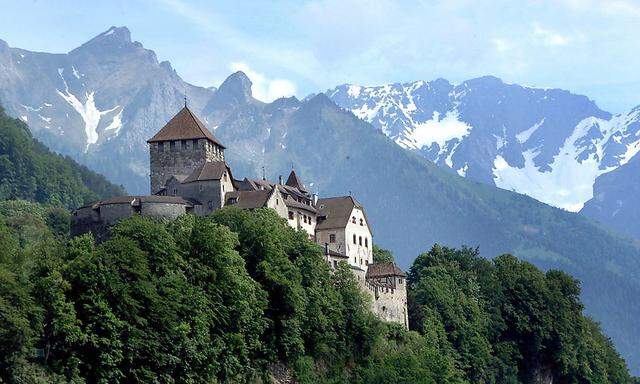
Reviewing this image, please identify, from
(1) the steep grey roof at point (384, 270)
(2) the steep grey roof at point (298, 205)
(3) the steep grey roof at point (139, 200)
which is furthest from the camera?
(1) the steep grey roof at point (384, 270)

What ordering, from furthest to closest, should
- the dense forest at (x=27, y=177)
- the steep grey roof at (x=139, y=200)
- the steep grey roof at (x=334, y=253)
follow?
the dense forest at (x=27, y=177), the steep grey roof at (x=334, y=253), the steep grey roof at (x=139, y=200)

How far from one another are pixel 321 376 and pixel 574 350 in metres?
49.6

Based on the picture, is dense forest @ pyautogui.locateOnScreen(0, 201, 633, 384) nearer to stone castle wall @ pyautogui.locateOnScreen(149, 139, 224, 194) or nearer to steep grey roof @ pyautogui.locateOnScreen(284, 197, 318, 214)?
steep grey roof @ pyautogui.locateOnScreen(284, 197, 318, 214)

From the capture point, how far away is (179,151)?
111562mm

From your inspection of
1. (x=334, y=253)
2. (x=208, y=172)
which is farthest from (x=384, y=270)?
(x=208, y=172)

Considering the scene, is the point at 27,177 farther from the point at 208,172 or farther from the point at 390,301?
the point at 390,301

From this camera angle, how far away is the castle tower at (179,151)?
111m

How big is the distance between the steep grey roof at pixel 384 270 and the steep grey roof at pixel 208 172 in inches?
703

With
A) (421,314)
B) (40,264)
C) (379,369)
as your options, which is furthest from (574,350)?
(40,264)

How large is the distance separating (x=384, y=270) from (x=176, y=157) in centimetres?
2262

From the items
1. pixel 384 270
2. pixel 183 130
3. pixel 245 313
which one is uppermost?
pixel 183 130

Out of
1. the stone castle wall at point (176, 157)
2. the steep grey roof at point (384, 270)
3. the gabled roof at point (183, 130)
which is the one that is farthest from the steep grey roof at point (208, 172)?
the steep grey roof at point (384, 270)

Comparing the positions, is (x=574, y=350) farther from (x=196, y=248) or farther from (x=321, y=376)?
(x=196, y=248)

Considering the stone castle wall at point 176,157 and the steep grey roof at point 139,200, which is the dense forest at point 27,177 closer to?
the stone castle wall at point 176,157
